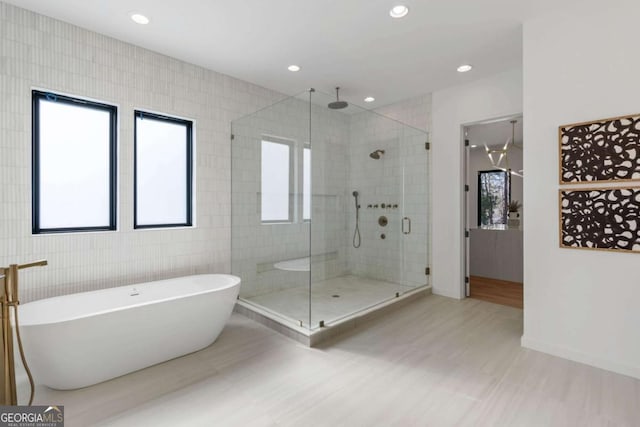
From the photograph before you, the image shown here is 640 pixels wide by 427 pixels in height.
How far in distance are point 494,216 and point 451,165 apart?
159 inches

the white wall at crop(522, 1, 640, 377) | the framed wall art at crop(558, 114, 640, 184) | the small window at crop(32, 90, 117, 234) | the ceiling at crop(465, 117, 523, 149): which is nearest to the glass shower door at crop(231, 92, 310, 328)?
the small window at crop(32, 90, 117, 234)

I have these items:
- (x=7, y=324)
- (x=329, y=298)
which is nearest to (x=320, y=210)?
(x=329, y=298)

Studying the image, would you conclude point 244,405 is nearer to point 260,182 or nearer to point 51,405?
point 51,405

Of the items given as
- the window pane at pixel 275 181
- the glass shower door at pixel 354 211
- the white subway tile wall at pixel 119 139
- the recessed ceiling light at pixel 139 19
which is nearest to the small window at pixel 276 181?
the window pane at pixel 275 181

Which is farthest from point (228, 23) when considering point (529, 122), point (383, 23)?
point (529, 122)

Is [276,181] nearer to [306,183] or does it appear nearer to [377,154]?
[306,183]

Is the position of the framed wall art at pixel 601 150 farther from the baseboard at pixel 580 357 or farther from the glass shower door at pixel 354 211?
the glass shower door at pixel 354 211

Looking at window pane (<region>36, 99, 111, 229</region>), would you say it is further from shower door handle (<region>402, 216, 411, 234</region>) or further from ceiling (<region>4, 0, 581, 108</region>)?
shower door handle (<region>402, 216, 411, 234</region>)

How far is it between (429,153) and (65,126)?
4.12 meters

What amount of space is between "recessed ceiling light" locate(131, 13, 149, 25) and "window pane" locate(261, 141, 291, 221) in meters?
1.45

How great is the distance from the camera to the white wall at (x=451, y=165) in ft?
12.2

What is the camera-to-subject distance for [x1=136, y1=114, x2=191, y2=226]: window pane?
3.16 meters

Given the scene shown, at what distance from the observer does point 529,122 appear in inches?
102

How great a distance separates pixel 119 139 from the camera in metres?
2.94
